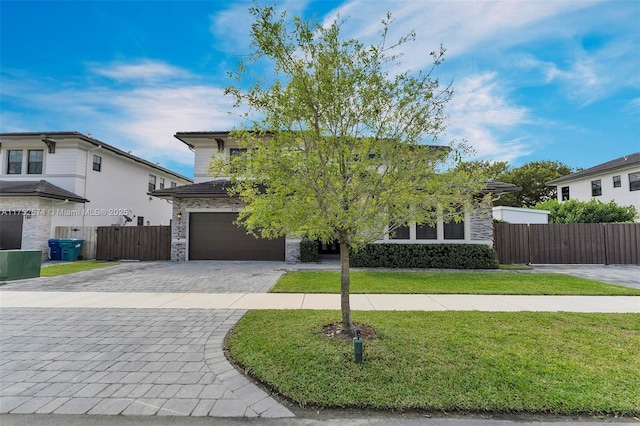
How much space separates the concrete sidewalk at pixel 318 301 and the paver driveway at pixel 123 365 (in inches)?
22.6

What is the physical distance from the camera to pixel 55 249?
618 inches

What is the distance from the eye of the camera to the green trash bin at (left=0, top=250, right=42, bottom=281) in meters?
9.94

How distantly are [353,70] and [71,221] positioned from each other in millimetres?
19262

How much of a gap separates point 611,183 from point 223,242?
29995 millimetres

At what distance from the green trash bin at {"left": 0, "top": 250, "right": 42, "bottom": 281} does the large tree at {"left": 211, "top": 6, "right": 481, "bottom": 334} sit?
10485 mm

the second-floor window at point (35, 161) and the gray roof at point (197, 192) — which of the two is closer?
the gray roof at point (197, 192)

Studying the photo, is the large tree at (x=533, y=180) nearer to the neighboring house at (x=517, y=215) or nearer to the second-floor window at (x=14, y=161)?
the neighboring house at (x=517, y=215)

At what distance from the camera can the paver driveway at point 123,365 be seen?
3027mm

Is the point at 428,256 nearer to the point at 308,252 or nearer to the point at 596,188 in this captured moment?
the point at 308,252

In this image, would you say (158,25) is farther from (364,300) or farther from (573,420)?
(573,420)

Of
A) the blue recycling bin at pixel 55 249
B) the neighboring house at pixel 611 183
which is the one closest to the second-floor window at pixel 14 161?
the blue recycling bin at pixel 55 249

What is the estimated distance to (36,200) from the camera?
15398 mm

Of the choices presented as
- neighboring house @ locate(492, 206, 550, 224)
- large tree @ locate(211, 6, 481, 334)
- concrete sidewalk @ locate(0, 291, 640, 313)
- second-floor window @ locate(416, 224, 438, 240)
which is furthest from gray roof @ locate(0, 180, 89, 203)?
neighboring house @ locate(492, 206, 550, 224)

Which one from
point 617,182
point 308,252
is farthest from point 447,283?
point 617,182
